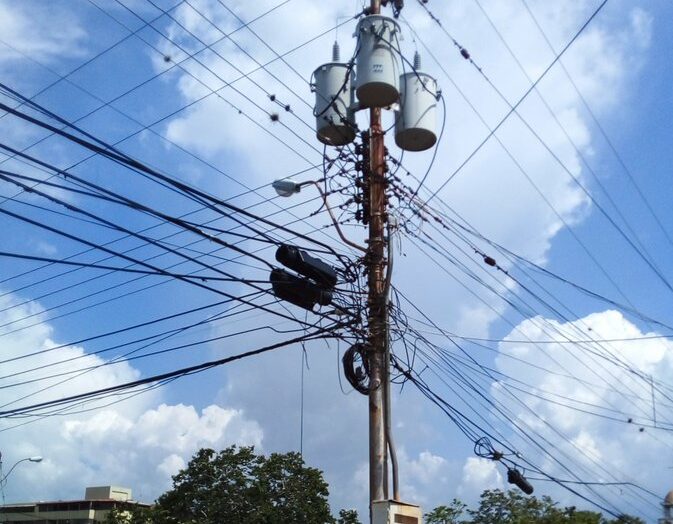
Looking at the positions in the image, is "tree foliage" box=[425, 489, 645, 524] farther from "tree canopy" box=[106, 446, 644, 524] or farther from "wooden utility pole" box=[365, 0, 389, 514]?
"wooden utility pole" box=[365, 0, 389, 514]

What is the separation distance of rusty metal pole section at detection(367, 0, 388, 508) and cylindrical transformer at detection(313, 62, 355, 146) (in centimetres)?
44

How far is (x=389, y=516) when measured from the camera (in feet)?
36.9

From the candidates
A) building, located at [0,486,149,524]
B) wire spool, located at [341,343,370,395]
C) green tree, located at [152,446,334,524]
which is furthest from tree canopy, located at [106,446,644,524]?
building, located at [0,486,149,524]

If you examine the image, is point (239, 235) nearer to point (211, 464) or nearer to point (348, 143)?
point (348, 143)

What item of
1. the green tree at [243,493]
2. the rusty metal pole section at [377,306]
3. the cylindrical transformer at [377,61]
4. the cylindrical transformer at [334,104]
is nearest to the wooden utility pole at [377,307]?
the rusty metal pole section at [377,306]

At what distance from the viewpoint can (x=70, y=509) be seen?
58188 millimetres

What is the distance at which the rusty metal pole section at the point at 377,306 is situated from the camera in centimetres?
1215

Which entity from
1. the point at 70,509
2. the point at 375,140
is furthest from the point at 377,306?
the point at 70,509

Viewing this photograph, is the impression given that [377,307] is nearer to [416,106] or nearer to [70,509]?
[416,106]

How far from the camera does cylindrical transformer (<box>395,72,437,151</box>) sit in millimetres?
13953

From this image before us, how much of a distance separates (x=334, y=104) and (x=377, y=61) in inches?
49.8

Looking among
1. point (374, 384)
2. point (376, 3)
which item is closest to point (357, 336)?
point (374, 384)

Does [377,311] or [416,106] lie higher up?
[416,106]

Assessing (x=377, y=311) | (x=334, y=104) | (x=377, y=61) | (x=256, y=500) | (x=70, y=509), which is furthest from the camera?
(x=70, y=509)
